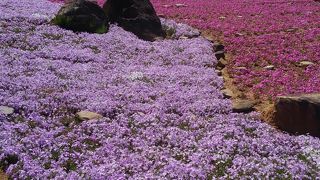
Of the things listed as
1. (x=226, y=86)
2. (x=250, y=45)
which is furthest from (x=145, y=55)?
(x=250, y=45)

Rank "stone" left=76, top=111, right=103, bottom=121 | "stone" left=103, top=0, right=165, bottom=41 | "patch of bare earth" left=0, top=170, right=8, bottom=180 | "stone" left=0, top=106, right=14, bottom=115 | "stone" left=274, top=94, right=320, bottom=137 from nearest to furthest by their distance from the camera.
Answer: "patch of bare earth" left=0, top=170, right=8, bottom=180, "stone" left=274, top=94, right=320, bottom=137, "stone" left=0, top=106, right=14, bottom=115, "stone" left=76, top=111, right=103, bottom=121, "stone" left=103, top=0, right=165, bottom=41

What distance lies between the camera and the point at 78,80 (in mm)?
17188

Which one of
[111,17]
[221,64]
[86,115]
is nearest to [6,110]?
[86,115]

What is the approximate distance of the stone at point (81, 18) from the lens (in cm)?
2450

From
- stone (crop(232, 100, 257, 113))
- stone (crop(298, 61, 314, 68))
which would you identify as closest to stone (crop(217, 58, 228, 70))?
stone (crop(298, 61, 314, 68))

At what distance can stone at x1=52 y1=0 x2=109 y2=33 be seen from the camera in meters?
24.5

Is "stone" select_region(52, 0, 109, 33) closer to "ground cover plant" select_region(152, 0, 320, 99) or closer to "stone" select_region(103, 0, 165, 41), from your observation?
"stone" select_region(103, 0, 165, 41)

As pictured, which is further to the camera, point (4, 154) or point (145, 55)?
point (145, 55)

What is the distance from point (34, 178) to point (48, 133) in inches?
90.0

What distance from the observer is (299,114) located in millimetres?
12961

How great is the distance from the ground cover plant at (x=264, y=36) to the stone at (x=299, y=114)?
11.6ft

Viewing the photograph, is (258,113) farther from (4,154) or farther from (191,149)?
(4,154)

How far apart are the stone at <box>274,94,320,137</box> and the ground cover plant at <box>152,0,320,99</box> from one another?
3.54m

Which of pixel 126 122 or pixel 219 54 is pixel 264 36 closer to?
pixel 219 54
